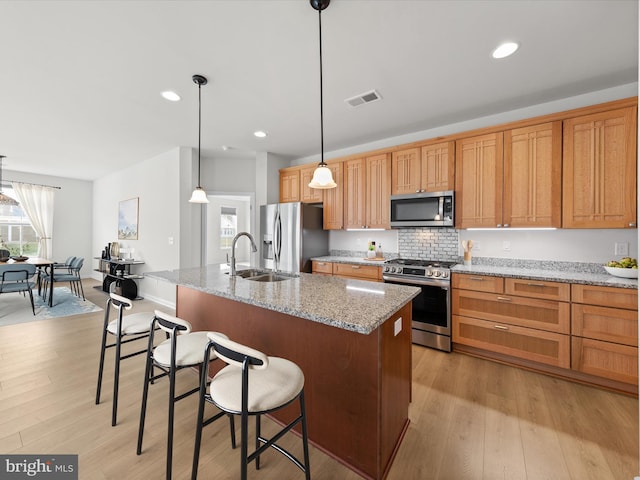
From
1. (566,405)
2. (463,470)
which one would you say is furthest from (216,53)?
(566,405)

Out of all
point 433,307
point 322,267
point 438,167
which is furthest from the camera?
point 322,267

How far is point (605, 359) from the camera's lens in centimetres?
227

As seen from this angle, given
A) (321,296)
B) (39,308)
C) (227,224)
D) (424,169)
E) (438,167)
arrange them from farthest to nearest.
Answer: (227,224) < (39,308) < (424,169) < (438,167) < (321,296)

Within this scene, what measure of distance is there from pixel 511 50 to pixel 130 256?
6.98 meters

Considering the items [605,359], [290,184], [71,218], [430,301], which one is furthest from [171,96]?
[71,218]

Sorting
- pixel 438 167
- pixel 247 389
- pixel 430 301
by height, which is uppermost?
pixel 438 167

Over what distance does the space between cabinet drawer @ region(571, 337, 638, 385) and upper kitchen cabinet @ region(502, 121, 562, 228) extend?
3.63 ft

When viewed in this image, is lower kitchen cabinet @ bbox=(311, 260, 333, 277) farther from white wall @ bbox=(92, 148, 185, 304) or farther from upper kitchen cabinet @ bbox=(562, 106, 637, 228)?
upper kitchen cabinet @ bbox=(562, 106, 637, 228)

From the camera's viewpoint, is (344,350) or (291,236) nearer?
(344,350)

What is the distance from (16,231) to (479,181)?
9.90 metres

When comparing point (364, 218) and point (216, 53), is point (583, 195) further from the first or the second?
point (216, 53)

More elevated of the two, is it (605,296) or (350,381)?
(605,296)

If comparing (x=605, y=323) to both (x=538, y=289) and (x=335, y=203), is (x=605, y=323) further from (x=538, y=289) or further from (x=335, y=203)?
(x=335, y=203)

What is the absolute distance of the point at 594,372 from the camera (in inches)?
91.2
